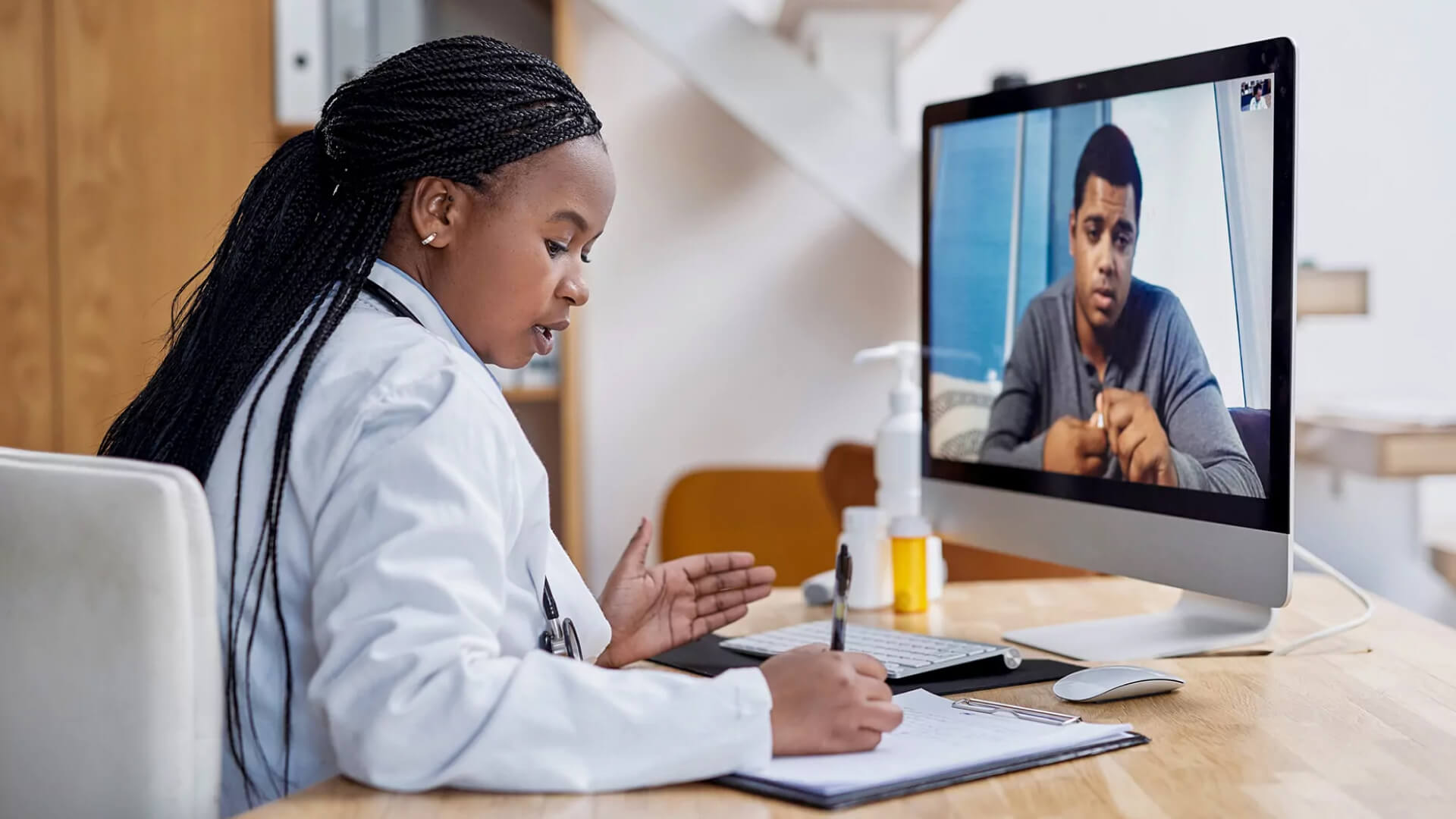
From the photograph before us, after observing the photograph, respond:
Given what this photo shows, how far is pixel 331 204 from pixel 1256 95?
78 centimetres

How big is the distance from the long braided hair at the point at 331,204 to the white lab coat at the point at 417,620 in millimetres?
45

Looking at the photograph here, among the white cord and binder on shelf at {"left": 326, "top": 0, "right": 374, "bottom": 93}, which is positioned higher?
binder on shelf at {"left": 326, "top": 0, "right": 374, "bottom": 93}

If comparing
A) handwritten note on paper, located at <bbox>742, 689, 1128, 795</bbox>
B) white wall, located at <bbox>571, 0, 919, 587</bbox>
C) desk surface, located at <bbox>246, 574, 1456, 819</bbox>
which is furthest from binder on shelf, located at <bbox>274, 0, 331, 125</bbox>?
handwritten note on paper, located at <bbox>742, 689, 1128, 795</bbox>

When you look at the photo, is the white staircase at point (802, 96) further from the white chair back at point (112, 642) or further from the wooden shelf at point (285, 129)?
the white chair back at point (112, 642)

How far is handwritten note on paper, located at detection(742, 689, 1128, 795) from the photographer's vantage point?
0.81m

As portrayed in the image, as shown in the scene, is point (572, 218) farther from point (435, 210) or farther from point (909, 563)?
point (909, 563)

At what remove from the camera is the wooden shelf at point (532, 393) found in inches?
99.6

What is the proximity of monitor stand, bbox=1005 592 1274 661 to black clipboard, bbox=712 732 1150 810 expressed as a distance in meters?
0.36

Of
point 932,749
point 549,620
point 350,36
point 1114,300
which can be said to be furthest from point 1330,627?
point 350,36

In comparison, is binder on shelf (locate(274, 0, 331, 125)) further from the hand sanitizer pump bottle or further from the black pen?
the black pen

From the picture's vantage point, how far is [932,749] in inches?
34.4

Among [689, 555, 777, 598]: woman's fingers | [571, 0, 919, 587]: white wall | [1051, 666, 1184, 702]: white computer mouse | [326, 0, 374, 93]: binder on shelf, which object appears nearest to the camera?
[1051, 666, 1184, 702]: white computer mouse

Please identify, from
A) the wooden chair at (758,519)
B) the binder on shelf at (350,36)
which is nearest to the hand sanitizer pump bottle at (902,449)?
the wooden chair at (758,519)

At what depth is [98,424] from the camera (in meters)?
2.54
